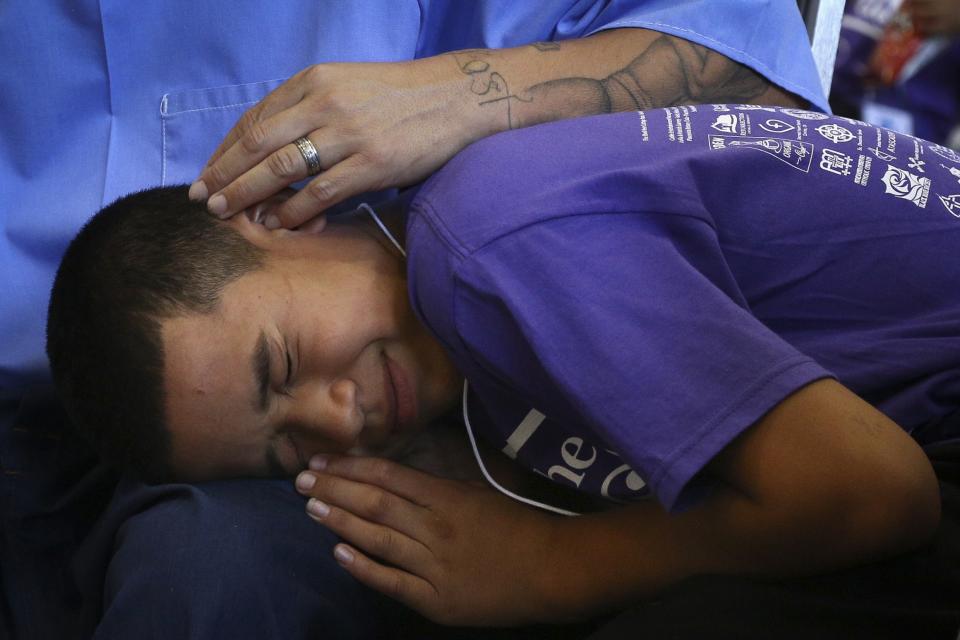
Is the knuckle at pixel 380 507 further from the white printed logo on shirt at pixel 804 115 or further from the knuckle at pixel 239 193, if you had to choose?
the white printed logo on shirt at pixel 804 115

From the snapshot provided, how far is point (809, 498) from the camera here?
0.76 m

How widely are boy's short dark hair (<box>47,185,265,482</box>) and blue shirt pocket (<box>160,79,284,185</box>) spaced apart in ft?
0.81

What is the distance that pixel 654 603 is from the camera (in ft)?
2.59

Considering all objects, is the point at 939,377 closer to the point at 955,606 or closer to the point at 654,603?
the point at 955,606

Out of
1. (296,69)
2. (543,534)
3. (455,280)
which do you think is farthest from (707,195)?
(296,69)

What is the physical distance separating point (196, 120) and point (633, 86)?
2.00ft

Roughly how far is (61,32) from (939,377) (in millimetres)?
1198

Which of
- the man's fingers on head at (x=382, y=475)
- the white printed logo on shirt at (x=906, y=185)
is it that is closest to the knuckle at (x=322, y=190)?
the man's fingers on head at (x=382, y=475)

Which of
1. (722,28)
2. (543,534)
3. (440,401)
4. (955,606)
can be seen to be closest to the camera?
(955,606)

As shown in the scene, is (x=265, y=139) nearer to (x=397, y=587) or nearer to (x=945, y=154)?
(x=397, y=587)

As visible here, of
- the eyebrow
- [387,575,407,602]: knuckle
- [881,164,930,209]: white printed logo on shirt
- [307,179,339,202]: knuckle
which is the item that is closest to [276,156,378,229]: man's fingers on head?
[307,179,339,202]: knuckle

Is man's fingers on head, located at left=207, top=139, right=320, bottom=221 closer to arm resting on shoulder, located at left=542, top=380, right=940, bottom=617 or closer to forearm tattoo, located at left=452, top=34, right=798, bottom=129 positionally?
forearm tattoo, located at left=452, top=34, right=798, bottom=129

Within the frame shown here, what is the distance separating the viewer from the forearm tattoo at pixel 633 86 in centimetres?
111

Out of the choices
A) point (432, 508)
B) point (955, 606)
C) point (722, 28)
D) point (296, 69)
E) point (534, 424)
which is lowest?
point (432, 508)
